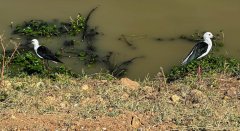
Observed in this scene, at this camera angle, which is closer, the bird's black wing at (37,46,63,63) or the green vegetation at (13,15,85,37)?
the bird's black wing at (37,46,63,63)

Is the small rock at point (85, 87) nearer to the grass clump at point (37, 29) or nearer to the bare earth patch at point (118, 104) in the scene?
the bare earth patch at point (118, 104)

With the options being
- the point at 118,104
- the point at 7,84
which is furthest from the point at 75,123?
the point at 7,84

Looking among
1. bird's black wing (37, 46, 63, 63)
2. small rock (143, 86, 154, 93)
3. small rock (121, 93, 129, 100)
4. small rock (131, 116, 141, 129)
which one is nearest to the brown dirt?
small rock (131, 116, 141, 129)

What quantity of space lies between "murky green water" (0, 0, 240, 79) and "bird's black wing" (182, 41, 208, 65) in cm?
139

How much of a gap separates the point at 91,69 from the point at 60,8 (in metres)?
3.07

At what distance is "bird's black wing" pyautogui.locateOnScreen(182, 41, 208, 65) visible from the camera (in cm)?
1030

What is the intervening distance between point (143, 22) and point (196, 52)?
3.28 m

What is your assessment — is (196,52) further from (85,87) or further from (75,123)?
(75,123)

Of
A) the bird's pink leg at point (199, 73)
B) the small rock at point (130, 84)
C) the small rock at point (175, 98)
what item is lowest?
the small rock at point (175, 98)

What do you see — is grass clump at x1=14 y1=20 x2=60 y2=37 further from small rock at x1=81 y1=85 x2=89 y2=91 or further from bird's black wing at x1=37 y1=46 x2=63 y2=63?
small rock at x1=81 y1=85 x2=89 y2=91

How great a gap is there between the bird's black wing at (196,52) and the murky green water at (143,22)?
4.54 feet

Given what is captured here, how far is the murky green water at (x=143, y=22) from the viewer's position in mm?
12227

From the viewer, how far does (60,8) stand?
14273 mm

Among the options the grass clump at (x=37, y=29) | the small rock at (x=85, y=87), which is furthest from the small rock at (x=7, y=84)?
the grass clump at (x=37, y=29)
